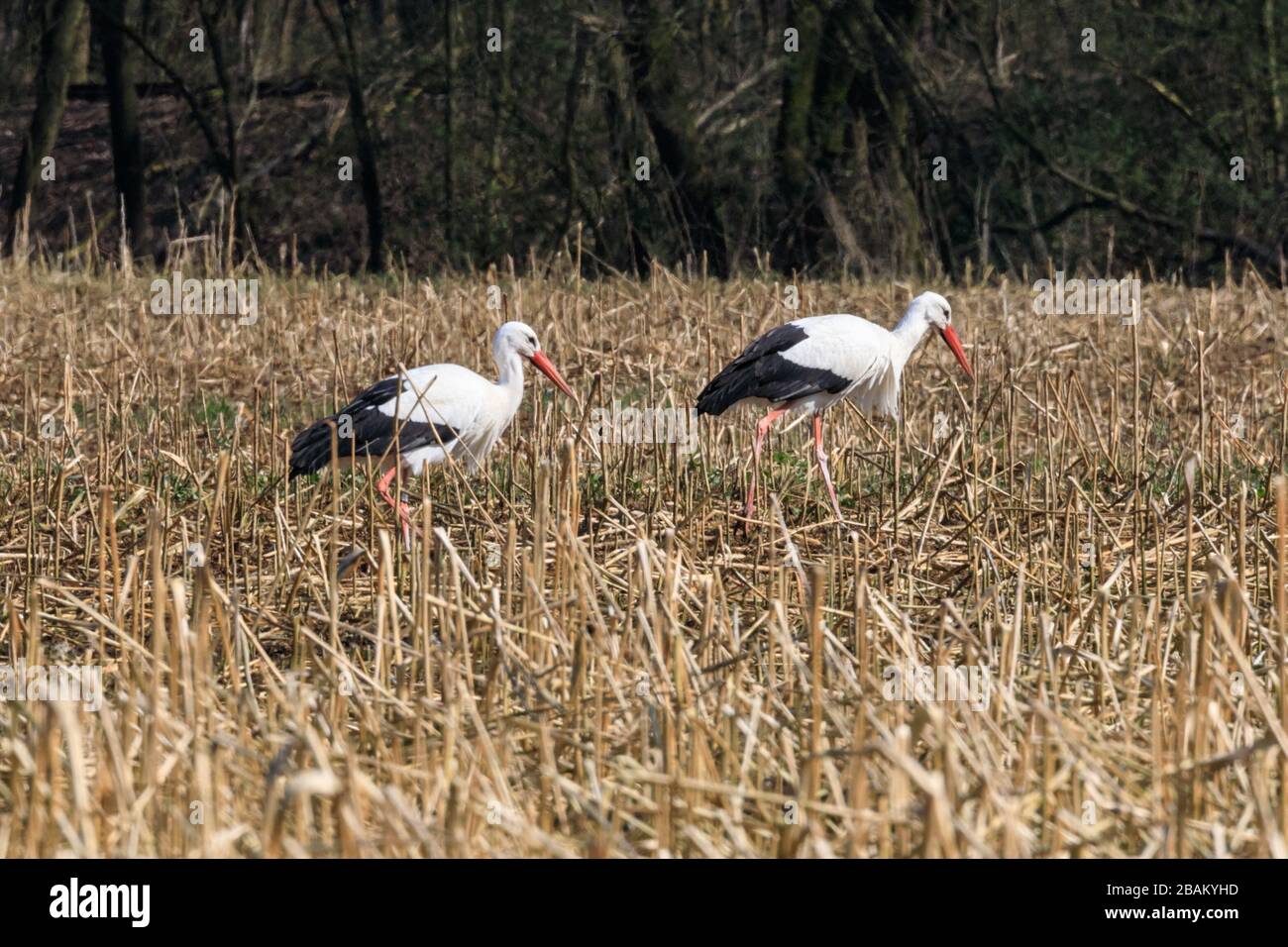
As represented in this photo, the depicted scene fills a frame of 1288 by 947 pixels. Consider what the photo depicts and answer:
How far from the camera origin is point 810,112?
1719 cm

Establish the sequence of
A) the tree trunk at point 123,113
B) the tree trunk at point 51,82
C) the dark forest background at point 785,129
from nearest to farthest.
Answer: the dark forest background at point 785,129, the tree trunk at point 123,113, the tree trunk at point 51,82

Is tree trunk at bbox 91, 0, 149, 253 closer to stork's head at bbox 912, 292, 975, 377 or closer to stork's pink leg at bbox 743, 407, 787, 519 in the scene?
stork's head at bbox 912, 292, 975, 377

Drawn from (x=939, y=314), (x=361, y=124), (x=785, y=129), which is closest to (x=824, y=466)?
(x=939, y=314)

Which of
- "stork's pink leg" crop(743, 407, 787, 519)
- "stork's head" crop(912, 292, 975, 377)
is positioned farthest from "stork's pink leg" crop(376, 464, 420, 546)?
"stork's head" crop(912, 292, 975, 377)

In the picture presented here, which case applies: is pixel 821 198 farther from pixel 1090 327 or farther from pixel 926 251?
pixel 1090 327

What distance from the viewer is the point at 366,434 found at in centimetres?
654

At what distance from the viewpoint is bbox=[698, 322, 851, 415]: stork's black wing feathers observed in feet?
24.2

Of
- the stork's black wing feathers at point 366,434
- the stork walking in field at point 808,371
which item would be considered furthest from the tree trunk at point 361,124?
the stork's black wing feathers at point 366,434

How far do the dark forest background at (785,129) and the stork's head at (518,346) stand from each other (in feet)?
29.3

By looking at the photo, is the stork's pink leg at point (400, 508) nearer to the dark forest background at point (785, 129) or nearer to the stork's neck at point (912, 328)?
the stork's neck at point (912, 328)

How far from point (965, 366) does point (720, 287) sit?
498 cm

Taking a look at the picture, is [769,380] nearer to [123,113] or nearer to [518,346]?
[518,346]

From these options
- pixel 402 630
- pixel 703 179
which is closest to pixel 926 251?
pixel 703 179

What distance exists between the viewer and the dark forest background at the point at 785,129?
17078 mm
